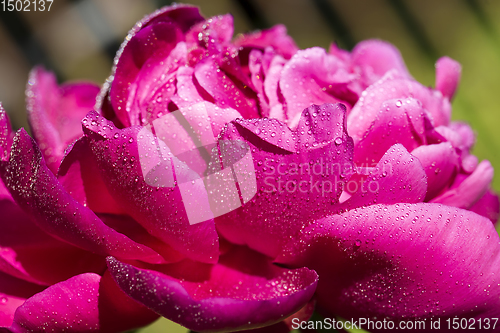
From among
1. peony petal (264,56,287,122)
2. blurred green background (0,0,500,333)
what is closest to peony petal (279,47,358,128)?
peony petal (264,56,287,122)

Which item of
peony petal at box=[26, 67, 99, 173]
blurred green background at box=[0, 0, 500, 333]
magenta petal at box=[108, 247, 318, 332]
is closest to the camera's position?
magenta petal at box=[108, 247, 318, 332]

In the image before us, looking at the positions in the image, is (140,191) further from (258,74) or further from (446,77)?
(446,77)

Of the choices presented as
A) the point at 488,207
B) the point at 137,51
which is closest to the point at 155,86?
the point at 137,51

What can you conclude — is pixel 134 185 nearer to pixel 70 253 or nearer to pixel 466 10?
pixel 70 253

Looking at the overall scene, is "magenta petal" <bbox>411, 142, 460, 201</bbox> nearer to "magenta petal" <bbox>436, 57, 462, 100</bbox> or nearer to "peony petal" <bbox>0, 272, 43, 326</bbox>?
"magenta petal" <bbox>436, 57, 462, 100</bbox>

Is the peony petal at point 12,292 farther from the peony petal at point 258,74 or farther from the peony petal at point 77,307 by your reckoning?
the peony petal at point 258,74

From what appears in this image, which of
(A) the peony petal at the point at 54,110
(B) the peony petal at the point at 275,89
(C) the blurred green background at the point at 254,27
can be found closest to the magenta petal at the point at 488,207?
(B) the peony petal at the point at 275,89
